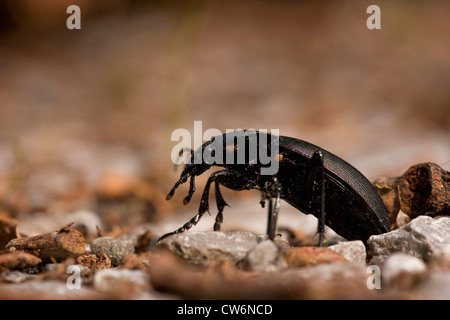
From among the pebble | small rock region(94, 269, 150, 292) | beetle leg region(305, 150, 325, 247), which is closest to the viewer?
small rock region(94, 269, 150, 292)

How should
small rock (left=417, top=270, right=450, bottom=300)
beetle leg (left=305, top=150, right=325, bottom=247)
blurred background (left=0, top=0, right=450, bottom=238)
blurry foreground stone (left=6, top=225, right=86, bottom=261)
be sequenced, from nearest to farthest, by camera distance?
small rock (left=417, top=270, right=450, bottom=300) < blurry foreground stone (left=6, top=225, right=86, bottom=261) < beetle leg (left=305, top=150, right=325, bottom=247) < blurred background (left=0, top=0, right=450, bottom=238)

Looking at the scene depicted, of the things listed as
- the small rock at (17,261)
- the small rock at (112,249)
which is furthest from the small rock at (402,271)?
the small rock at (17,261)

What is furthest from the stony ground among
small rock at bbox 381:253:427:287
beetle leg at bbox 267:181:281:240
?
beetle leg at bbox 267:181:281:240

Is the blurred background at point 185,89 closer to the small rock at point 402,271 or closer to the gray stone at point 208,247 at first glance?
the gray stone at point 208,247

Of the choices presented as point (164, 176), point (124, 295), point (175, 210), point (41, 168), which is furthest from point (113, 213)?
point (124, 295)

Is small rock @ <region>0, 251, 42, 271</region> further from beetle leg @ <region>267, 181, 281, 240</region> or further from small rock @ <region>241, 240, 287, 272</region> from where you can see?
beetle leg @ <region>267, 181, 281, 240</region>

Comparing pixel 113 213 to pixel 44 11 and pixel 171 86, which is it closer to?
pixel 171 86
